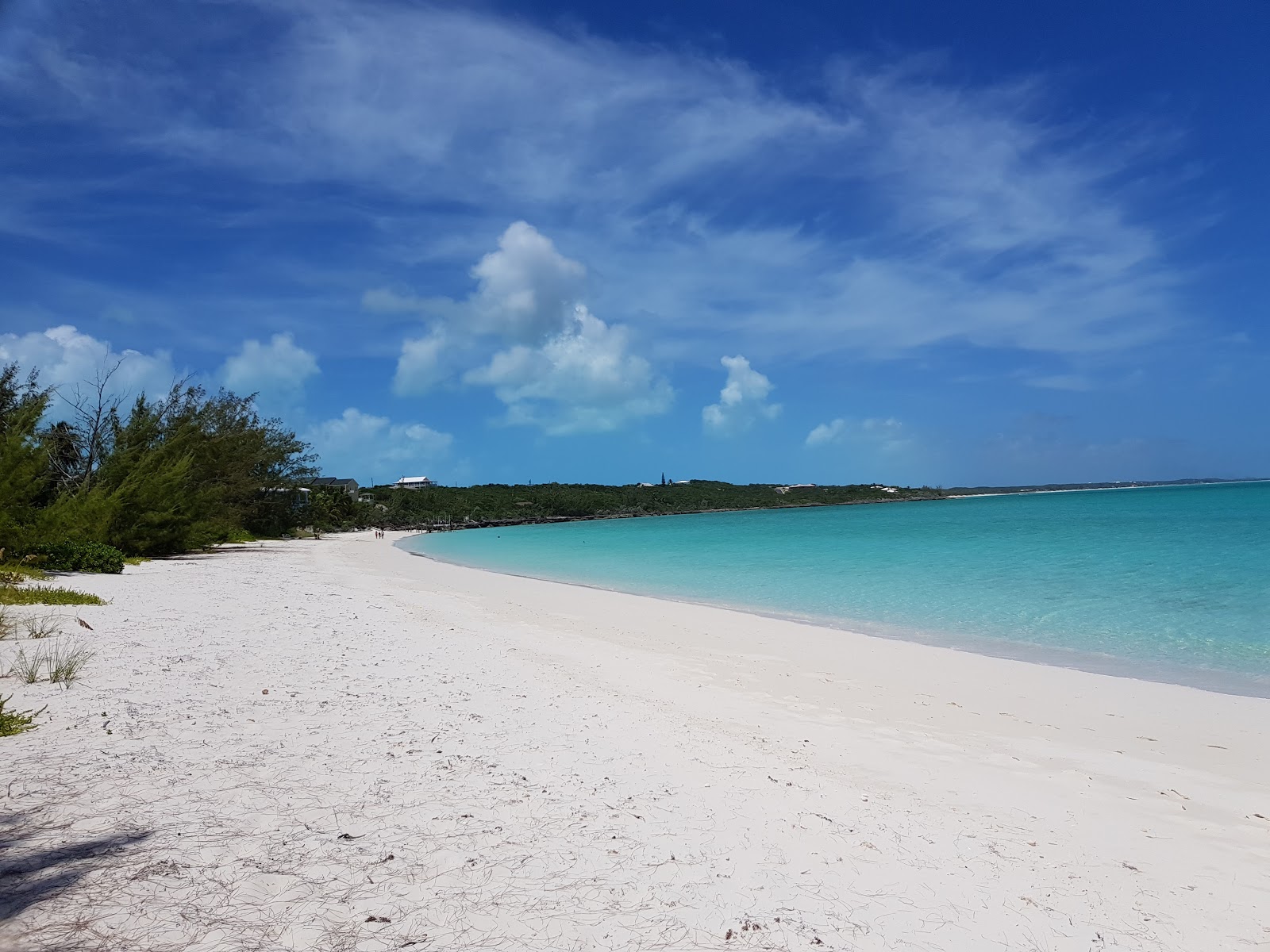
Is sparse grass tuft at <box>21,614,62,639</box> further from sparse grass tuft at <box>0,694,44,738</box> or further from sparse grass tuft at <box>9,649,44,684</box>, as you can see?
sparse grass tuft at <box>0,694,44,738</box>

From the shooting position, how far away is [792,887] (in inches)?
137

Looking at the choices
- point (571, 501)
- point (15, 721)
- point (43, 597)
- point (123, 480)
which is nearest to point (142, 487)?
point (123, 480)

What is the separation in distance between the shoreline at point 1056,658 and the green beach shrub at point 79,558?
1376 cm

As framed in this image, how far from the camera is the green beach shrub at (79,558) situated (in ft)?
52.7

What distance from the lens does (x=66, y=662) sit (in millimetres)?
6938

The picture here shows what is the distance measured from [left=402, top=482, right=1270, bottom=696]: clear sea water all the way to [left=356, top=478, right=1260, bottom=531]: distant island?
35131mm

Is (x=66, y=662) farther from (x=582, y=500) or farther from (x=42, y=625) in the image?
(x=582, y=500)

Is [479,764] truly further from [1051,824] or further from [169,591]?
[169,591]

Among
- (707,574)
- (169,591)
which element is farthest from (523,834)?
(707,574)

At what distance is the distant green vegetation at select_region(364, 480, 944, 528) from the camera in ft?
265

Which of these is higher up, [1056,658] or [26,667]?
[26,667]

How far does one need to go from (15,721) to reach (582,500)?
324 ft

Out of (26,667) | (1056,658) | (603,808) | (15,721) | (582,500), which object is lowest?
(1056,658)

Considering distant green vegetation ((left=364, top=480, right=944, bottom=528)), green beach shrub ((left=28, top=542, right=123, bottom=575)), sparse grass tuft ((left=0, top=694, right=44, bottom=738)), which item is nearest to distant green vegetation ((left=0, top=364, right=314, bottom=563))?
green beach shrub ((left=28, top=542, right=123, bottom=575))
